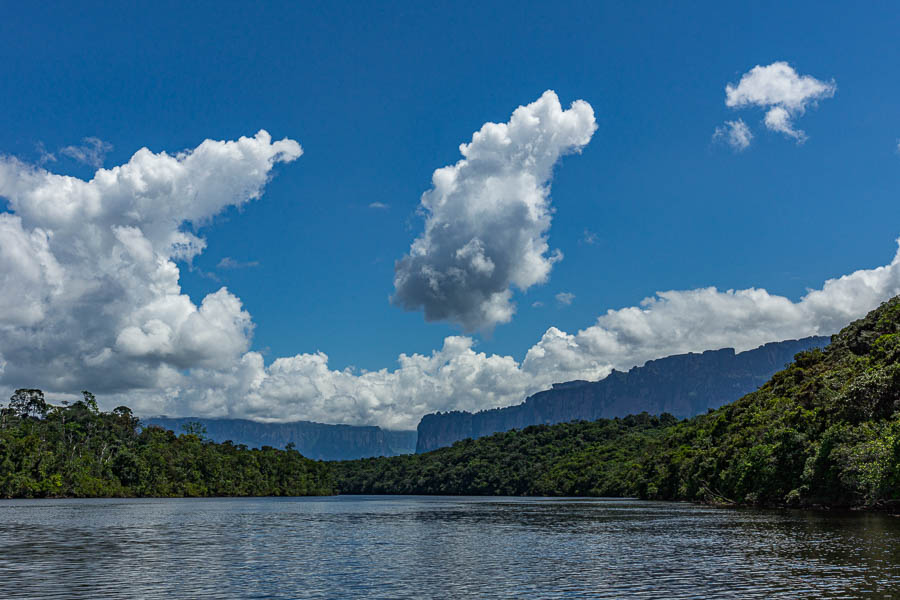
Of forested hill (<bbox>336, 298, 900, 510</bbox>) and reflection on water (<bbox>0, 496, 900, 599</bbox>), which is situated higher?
forested hill (<bbox>336, 298, 900, 510</bbox>)

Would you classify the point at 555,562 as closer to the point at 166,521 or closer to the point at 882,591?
the point at 882,591

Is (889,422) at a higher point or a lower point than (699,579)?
higher

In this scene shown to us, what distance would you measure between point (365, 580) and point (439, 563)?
Result: 10.3m

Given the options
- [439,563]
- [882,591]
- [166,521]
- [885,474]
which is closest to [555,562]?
[439,563]

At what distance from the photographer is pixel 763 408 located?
154125 mm

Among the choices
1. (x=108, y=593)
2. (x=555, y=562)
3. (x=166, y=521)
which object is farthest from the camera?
(x=166, y=521)

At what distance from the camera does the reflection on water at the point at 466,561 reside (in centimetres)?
4031

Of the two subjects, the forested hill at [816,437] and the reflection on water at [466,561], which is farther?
the forested hill at [816,437]

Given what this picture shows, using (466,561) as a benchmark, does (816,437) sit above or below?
above

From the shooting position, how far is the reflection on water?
40.3 meters

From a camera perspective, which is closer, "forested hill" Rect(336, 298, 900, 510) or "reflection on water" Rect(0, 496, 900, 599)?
"reflection on water" Rect(0, 496, 900, 599)

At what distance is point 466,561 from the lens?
182 feet

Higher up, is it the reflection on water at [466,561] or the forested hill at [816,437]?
the forested hill at [816,437]

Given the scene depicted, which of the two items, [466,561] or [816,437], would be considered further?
[816,437]
